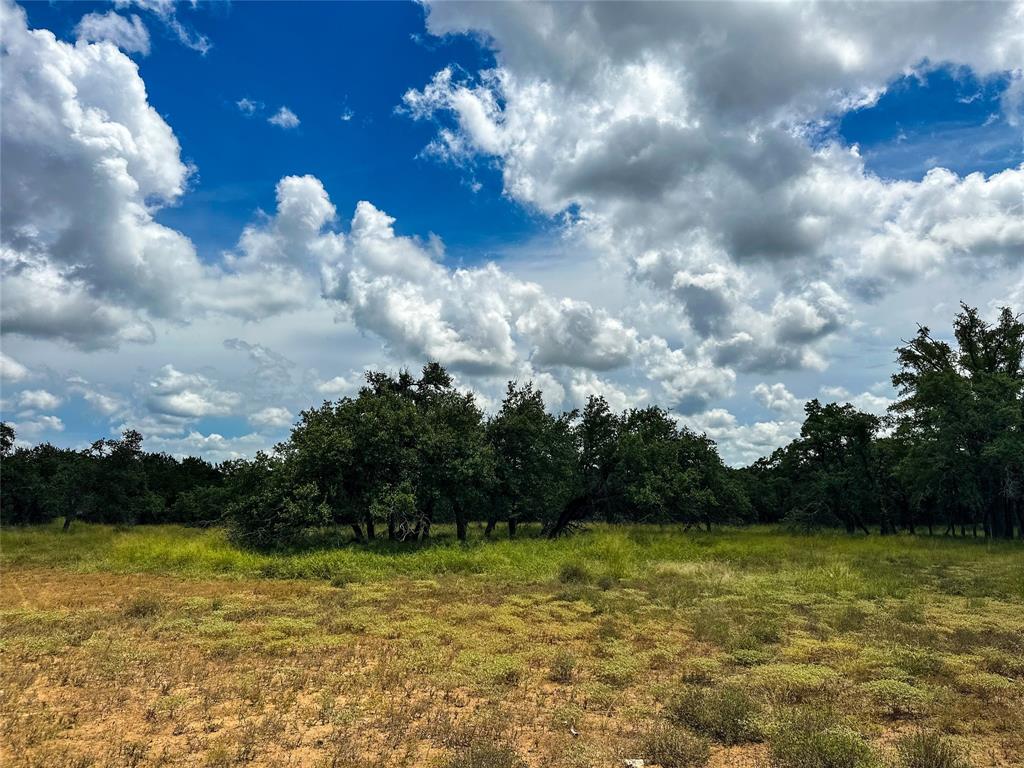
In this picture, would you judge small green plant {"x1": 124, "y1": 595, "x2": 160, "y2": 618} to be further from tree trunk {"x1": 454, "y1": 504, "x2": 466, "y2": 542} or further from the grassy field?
tree trunk {"x1": 454, "y1": 504, "x2": 466, "y2": 542}

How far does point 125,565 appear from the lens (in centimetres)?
2216

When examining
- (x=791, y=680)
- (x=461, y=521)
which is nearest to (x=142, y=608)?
(x=791, y=680)

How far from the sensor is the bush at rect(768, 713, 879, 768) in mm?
6562

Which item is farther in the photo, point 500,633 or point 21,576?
point 21,576

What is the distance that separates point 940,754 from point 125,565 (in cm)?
2528

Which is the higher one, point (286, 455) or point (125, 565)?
point (286, 455)

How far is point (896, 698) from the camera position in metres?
8.75

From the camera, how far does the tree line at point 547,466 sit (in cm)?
2797

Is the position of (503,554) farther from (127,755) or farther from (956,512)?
(956,512)

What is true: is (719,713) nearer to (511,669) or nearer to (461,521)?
(511,669)

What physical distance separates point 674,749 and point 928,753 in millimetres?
2871

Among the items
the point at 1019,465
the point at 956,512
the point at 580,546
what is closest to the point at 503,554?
the point at 580,546

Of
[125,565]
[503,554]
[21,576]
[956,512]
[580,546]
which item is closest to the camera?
[21,576]

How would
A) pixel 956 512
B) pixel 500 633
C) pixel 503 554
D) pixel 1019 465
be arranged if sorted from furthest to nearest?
1. pixel 956 512
2. pixel 1019 465
3. pixel 503 554
4. pixel 500 633
